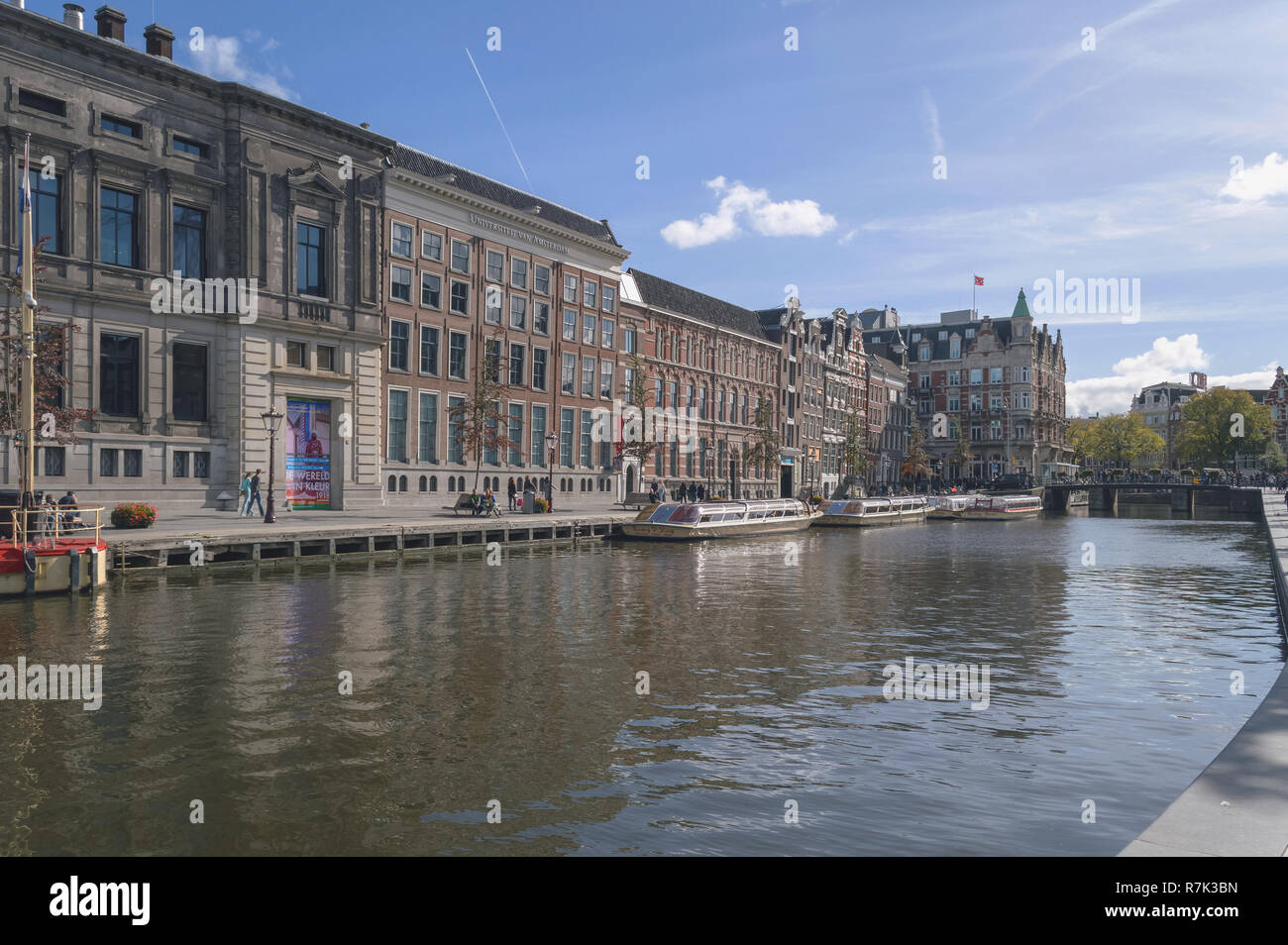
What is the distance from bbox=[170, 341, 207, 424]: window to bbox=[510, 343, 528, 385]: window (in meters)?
19.7

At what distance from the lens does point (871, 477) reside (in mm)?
113062

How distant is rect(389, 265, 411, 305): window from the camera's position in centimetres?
4994

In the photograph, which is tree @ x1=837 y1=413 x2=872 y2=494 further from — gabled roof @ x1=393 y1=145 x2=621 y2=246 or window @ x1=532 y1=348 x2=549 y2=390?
window @ x1=532 y1=348 x2=549 y2=390

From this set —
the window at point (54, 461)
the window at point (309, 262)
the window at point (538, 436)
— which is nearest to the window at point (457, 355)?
the window at point (538, 436)

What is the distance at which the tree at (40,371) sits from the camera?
3078 centimetres

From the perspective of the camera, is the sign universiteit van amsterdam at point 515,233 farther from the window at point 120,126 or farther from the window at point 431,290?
the window at point 120,126

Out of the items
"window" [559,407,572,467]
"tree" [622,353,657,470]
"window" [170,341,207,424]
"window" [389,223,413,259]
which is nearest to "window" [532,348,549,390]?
"window" [559,407,572,467]

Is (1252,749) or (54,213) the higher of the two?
(54,213)

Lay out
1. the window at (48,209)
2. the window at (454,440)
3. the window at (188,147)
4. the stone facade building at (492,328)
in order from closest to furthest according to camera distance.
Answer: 1. the window at (48,209)
2. the window at (188,147)
3. the stone facade building at (492,328)
4. the window at (454,440)

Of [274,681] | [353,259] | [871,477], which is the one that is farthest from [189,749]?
[871,477]

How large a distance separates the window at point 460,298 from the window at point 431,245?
1780mm

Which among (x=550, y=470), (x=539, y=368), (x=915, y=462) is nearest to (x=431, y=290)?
(x=539, y=368)
